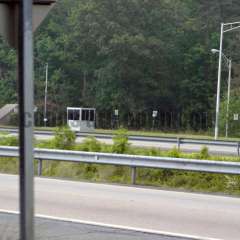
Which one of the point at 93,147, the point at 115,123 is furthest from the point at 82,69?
the point at 93,147

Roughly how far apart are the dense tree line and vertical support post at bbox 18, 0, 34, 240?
216 ft

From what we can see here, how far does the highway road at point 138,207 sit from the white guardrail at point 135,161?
0.88 meters

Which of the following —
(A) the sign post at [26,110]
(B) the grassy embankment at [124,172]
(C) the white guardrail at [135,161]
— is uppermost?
(A) the sign post at [26,110]

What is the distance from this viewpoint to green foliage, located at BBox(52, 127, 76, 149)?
20.4 m

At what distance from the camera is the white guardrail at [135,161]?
564 inches

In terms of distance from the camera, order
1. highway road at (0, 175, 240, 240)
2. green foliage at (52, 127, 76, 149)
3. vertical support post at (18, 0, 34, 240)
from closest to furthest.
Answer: vertical support post at (18, 0, 34, 240)
highway road at (0, 175, 240, 240)
green foliage at (52, 127, 76, 149)

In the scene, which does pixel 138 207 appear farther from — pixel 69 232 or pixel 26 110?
pixel 26 110

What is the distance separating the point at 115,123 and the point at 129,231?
6836 centimetres

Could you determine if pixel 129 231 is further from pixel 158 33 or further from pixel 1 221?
pixel 158 33

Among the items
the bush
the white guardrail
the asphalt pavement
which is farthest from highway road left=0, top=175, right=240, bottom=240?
the bush

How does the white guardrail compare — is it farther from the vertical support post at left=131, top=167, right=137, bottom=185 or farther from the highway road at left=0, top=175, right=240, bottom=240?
the highway road at left=0, top=175, right=240, bottom=240

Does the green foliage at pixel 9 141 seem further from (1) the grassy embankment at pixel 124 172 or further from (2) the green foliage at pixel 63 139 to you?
(2) the green foliage at pixel 63 139

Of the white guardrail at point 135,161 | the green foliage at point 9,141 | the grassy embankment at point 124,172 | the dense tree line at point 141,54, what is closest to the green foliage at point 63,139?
the grassy embankment at point 124,172

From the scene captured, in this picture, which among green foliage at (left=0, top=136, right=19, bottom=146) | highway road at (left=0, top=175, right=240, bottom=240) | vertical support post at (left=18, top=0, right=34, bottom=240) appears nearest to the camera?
vertical support post at (left=18, top=0, right=34, bottom=240)
